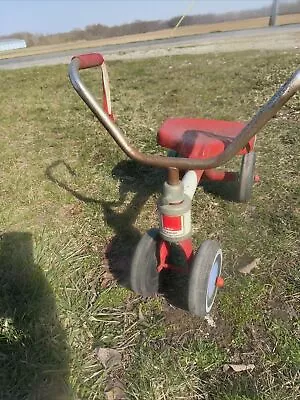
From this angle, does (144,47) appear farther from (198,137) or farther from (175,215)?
(175,215)

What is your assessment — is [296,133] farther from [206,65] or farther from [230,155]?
[206,65]

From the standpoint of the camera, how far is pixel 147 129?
4836 mm

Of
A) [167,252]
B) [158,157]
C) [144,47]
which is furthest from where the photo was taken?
[144,47]

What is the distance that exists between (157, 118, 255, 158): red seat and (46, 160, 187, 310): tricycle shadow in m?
0.62

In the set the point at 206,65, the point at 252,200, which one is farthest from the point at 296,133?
the point at 206,65

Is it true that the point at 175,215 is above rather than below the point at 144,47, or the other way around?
above

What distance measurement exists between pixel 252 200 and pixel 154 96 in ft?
11.1

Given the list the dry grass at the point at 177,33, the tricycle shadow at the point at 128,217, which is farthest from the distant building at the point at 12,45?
the tricycle shadow at the point at 128,217

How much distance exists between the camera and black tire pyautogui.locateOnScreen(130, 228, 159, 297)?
A: 83.7 inches

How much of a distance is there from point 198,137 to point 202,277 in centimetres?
110

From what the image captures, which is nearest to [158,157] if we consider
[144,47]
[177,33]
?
[144,47]

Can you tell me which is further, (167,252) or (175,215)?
(167,252)

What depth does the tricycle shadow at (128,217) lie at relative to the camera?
2439 mm

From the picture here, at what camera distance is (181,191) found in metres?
1.90
